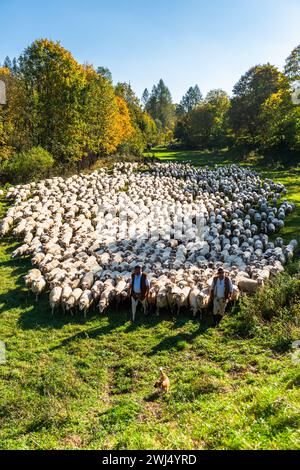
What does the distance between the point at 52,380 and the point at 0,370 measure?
5.19ft

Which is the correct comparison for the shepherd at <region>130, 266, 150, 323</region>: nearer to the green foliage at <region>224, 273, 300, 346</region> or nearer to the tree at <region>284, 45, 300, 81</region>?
the green foliage at <region>224, 273, 300, 346</region>

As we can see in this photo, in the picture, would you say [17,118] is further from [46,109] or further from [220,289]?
[220,289]

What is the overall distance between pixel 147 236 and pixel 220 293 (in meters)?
7.82

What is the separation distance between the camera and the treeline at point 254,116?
3275cm

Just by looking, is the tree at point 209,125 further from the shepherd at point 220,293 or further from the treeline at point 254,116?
the shepherd at point 220,293

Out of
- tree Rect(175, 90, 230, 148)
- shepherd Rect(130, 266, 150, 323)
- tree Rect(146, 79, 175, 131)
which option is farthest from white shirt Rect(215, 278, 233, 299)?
tree Rect(146, 79, 175, 131)

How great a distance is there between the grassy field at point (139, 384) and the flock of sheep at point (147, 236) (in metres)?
0.97

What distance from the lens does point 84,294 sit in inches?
474

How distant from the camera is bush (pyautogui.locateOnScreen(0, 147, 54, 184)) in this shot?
29234mm

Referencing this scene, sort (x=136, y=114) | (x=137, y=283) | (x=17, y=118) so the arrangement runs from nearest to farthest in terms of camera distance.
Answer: (x=137, y=283) < (x=17, y=118) < (x=136, y=114)

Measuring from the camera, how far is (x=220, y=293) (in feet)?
35.4

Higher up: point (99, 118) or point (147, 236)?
point (99, 118)

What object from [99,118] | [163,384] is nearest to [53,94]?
[99,118]

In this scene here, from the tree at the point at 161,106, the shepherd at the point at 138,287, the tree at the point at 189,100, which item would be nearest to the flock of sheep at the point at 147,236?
the shepherd at the point at 138,287
